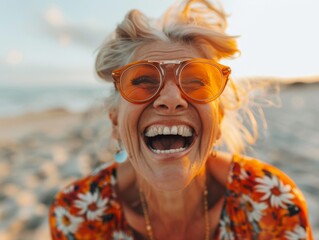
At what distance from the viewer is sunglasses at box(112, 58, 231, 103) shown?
5.70 feet

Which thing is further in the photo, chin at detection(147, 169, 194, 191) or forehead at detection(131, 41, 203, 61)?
forehead at detection(131, 41, 203, 61)

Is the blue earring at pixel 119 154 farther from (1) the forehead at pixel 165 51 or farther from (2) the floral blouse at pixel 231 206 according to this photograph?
(1) the forehead at pixel 165 51

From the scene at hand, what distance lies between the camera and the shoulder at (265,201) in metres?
2.01

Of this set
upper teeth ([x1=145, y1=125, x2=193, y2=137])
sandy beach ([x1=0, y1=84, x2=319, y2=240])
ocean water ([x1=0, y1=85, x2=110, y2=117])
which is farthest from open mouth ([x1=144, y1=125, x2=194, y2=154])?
ocean water ([x1=0, y1=85, x2=110, y2=117])

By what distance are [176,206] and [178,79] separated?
104 cm

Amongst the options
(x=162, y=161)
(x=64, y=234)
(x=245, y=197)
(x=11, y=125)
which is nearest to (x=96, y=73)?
(x=162, y=161)

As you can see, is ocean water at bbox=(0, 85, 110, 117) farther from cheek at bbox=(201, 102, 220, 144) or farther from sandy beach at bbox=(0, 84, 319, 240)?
cheek at bbox=(201, 102, 220, 144)

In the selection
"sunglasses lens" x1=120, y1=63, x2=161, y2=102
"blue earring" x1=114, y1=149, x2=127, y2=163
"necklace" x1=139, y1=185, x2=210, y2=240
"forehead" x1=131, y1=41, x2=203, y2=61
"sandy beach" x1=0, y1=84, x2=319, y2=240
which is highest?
"forehead" x1=131, y1=41, x2=203, y2=61

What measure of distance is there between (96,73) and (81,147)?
395cm

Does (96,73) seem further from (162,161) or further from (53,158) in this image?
(53,158)

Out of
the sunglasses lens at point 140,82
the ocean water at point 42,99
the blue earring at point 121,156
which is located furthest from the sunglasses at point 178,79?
the ocean water at point 42,99

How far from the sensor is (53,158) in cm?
522

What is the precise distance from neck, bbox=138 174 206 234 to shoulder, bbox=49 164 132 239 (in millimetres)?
245

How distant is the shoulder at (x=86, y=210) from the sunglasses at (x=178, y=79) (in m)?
0.89
